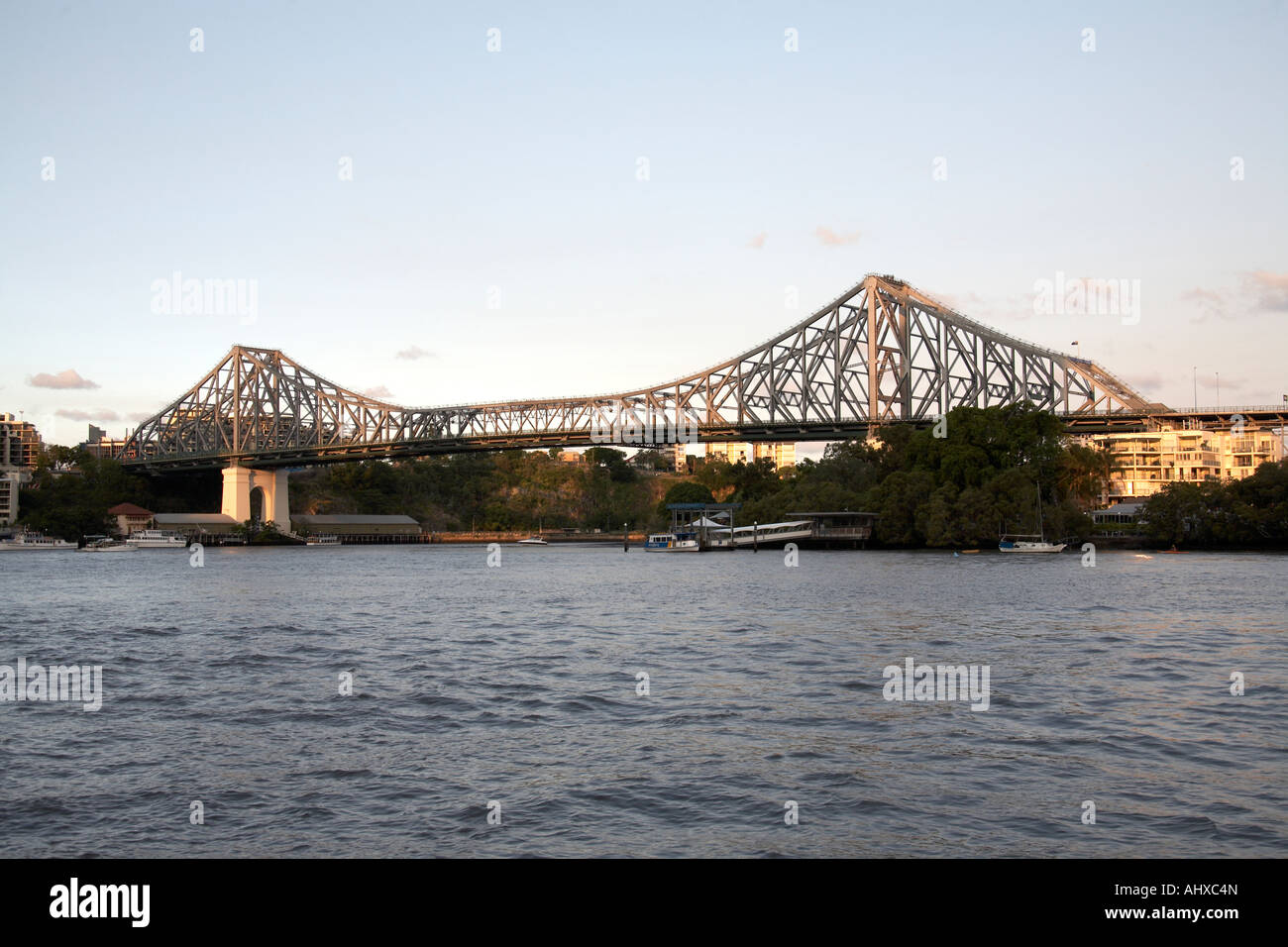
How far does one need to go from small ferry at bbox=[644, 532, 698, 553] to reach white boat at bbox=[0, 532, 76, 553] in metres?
63.9

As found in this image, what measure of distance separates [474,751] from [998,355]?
114 meters

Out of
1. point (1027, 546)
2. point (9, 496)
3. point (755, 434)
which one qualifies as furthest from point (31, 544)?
point (1027, 546)

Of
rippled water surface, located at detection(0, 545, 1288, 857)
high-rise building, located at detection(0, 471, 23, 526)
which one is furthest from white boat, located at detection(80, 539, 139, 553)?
rippled water surface, located at detection(0, 545, 1288, 857)

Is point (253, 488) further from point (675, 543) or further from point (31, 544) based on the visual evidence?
point (675, 543)

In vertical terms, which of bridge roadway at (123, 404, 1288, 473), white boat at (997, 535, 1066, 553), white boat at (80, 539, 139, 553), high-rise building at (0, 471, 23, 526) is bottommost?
white boat at (80, 539, 139, 553)

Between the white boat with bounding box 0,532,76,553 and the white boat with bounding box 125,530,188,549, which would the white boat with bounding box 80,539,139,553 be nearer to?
the white boat with bounding box 125,530,188,549

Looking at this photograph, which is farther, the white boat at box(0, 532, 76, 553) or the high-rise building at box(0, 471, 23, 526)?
the high-rise building at box(0, 471, 23, 526)

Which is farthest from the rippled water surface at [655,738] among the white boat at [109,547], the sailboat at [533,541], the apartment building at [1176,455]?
the sailboat at [533,541]

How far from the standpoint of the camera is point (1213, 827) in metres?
10.6

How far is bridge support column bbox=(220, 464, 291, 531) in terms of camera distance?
128 meters

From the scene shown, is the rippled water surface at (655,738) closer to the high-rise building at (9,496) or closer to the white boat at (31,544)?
the white boat at (31,544)

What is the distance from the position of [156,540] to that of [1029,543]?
86.4m

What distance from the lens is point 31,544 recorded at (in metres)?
120

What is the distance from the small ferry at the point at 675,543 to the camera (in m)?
95.3
